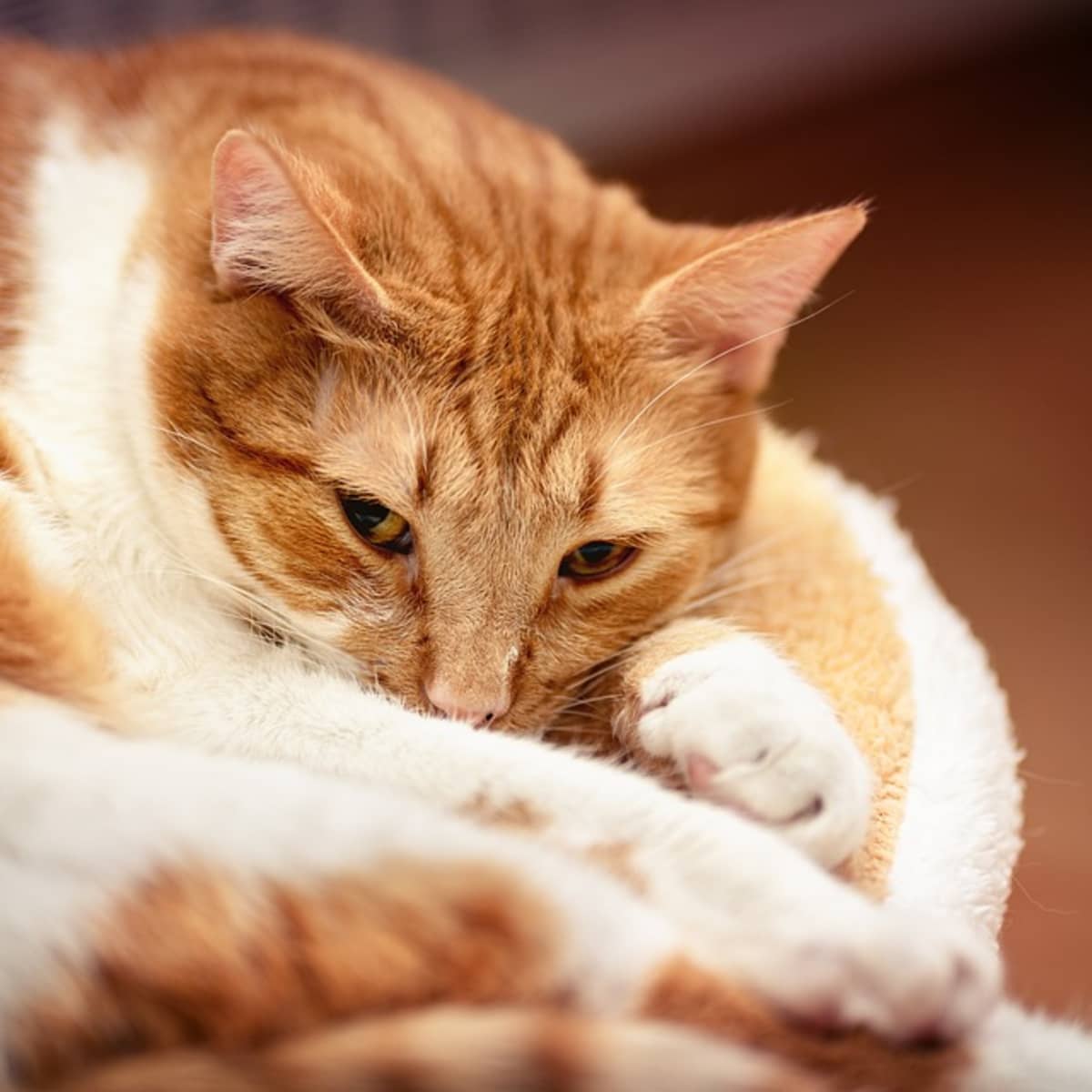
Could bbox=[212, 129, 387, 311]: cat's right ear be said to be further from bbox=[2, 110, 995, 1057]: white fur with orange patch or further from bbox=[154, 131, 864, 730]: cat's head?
bbox=[2, 110, 995, 1057]: white fur with orange patch

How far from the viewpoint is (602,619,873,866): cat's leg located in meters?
1.06

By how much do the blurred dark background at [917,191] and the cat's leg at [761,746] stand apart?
0.89 metres

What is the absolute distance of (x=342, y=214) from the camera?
1146 mm

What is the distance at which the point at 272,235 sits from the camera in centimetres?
113

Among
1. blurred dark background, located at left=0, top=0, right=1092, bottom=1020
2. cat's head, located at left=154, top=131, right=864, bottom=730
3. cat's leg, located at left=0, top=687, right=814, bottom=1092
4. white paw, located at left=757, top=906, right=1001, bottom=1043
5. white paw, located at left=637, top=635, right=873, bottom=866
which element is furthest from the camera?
blurred dark background, located at left=0, top=0, right=1092, bottom=1020

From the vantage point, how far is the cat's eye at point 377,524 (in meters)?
1.17

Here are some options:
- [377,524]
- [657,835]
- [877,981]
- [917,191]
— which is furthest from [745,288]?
[917,191]

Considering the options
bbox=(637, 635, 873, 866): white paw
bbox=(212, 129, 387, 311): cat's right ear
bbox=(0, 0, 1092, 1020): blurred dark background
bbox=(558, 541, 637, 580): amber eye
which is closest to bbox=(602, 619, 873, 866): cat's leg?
bbox=(637, 635, 873, 866): white paw

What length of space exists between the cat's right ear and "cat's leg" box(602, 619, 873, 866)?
0.43 m

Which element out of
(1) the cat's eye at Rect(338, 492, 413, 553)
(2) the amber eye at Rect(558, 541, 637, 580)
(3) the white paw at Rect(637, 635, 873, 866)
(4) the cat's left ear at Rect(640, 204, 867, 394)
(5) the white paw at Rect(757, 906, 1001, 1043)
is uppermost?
(4) the cat's left ear at Rect(640, 204, 867, 394)

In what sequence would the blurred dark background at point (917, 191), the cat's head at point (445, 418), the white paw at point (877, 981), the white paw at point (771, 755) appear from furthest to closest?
the blurred dark background at point (917, 191)
the cat's head at point (445, 418)
the white paw at point (771, 755)
the white paw at point (877, 981)

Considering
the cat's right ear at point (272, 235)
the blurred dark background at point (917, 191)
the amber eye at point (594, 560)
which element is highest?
the blurred dark background at point (917, 191)

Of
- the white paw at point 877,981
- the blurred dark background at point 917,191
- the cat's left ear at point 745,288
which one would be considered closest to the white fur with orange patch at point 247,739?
the white paw at point 877,981

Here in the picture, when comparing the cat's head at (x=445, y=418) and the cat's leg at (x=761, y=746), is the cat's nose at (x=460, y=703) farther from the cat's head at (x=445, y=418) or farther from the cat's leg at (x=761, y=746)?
the cat's leg at (x=761, y=746)
